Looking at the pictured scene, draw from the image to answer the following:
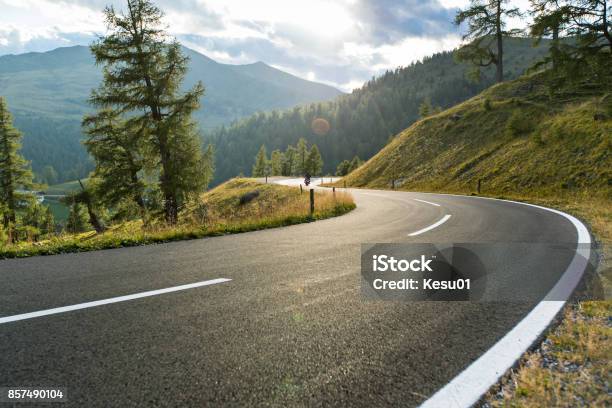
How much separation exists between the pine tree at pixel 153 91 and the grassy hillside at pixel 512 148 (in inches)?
801

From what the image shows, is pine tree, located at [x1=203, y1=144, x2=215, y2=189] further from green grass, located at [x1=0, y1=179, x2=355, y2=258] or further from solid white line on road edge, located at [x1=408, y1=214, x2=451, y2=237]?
solid white line on road edge, located at [x1=408, y1=214, x2=451, y2=237]

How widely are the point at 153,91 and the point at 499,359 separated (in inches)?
732

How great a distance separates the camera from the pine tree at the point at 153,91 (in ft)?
56.0

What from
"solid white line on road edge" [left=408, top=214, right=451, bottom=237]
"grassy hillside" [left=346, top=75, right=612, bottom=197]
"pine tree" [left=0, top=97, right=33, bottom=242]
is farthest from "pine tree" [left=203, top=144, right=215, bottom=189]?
"pine tree" [left=0, top=97, right=33, bottom=242]

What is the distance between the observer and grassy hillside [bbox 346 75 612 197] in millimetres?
20969

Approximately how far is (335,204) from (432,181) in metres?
18.8

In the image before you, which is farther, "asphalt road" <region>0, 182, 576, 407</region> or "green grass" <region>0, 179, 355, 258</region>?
"green grass" <region>0, 179, 355, 258</region>

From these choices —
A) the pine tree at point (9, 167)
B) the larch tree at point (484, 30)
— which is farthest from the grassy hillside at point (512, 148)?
the pine tree at point (9, 167)

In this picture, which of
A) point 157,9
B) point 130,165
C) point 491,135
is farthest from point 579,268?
point 491,135

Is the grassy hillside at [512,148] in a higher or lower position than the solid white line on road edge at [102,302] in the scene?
higher

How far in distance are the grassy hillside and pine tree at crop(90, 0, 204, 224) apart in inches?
801

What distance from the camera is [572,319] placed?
3.33 meters

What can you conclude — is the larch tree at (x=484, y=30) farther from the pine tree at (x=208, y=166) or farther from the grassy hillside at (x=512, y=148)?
the pine tree at (x=208, y=166)

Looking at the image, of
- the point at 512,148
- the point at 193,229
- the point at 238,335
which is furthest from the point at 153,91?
the point at 512,148
